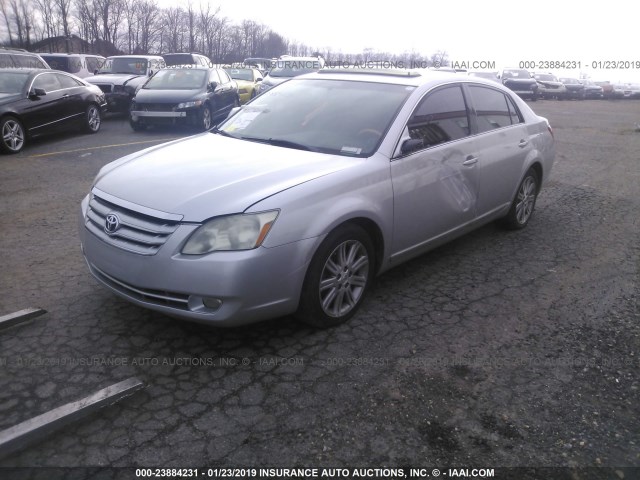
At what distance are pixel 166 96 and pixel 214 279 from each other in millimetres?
10686

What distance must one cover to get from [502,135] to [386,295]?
2.08 metres

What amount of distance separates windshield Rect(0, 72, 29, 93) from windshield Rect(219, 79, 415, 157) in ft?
24.8

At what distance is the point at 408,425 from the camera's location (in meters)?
2.81

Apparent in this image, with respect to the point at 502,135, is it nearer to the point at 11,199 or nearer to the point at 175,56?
the point at 11,199

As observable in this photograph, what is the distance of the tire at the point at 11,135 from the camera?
9828 millimetres

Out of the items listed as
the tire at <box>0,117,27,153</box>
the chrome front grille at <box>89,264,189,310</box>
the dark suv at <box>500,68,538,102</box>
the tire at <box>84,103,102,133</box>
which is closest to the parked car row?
the dark suv at <box>500,68,538,102</box>

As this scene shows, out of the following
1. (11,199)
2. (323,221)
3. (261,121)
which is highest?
(261,121)

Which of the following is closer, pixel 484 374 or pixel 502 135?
pixel 484 374

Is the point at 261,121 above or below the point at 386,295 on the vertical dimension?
above

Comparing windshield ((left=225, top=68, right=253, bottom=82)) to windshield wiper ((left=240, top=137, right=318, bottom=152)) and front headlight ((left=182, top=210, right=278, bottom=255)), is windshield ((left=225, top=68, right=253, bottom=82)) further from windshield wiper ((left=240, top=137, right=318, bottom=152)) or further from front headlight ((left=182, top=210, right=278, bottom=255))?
front headlight ((left=182, top=210, right=278, bottom=255))

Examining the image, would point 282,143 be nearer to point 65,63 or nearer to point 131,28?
point 65,63

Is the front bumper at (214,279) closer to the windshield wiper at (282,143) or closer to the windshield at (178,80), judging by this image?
the windshield wiper at (282,143)

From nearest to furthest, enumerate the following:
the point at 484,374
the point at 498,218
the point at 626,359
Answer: the point at 484,374
the point at 626,359
the point at 498,218

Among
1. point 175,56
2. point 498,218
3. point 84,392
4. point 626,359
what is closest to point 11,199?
point 84,392
